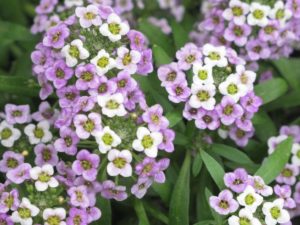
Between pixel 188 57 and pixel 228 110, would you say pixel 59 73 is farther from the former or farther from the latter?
pixel 228 110

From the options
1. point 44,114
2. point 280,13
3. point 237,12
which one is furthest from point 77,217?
point 280,13

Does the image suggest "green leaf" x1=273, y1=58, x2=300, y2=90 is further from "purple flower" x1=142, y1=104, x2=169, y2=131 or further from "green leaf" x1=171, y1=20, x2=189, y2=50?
"purple flower" x1=142, y1=104, x2=169, y2=131

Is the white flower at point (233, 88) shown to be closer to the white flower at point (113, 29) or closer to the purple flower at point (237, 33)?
the purple flower at point (237, 33)

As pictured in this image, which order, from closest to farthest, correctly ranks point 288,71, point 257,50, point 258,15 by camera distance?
point 258,15, point 257,50, point 288,71

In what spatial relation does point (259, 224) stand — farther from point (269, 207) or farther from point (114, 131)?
point (114, 131)

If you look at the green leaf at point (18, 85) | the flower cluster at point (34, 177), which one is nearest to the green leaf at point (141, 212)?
the flower cluster at point (34, 177)
